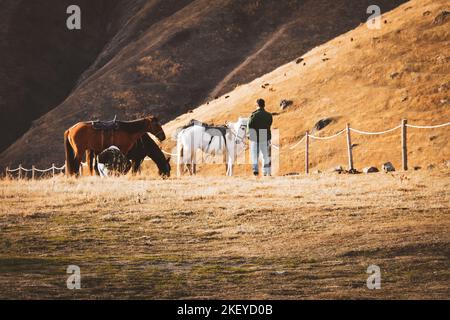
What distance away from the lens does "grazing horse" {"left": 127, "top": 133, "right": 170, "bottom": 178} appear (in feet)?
94.1

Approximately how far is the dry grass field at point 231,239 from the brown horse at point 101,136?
15.4 feet

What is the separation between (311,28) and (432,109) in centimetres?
4579

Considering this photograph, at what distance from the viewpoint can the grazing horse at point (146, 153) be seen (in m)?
28.7

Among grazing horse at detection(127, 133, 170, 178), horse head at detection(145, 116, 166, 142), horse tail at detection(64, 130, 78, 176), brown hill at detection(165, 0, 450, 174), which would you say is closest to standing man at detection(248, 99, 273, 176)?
horse head at detection(145, 116, 166, 142)

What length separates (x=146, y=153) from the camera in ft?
94.4

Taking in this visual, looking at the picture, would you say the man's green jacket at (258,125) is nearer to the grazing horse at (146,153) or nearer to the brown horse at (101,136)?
the brown horse at (101,136)

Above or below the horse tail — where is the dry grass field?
below

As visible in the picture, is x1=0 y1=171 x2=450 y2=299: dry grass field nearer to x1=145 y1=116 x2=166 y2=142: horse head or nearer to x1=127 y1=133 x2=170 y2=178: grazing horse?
x1=145 y1=116 x2=166 y2=142: horse head

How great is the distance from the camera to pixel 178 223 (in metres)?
16.9


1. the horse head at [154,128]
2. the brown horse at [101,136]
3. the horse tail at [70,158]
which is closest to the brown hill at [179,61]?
the horse tail at [70,158]

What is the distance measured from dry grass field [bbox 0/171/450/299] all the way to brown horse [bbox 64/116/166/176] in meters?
4.71

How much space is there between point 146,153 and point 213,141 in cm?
276

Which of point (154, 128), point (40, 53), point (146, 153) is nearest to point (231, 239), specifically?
point (154, 128)

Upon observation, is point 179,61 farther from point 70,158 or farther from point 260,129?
point 260,129
